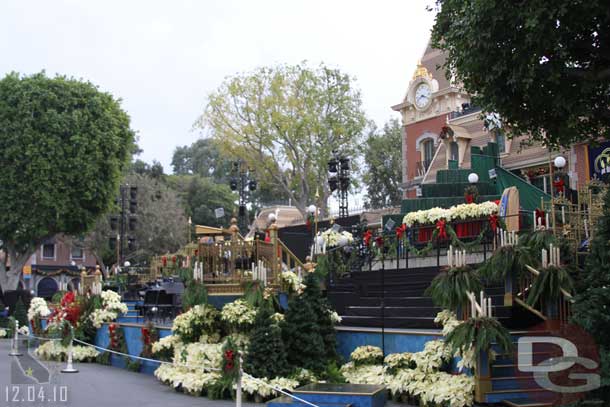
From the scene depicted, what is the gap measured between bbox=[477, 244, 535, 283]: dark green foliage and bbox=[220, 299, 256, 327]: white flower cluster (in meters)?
4.40

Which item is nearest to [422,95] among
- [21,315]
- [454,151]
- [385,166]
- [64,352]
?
[454,151]

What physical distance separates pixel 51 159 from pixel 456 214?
21.6 meters

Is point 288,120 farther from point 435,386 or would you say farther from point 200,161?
point 200,161

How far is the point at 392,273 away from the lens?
1734cm

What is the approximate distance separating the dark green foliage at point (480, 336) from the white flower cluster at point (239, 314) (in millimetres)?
4603

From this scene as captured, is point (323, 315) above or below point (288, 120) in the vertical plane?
below

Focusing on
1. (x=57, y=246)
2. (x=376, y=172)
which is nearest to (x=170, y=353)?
(x=376, y=172)

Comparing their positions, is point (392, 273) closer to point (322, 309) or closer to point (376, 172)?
point (322, 309)

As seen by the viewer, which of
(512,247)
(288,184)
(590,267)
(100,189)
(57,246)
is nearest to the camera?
(590,267)

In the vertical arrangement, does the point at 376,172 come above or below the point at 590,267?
above

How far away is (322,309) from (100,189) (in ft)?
79.6

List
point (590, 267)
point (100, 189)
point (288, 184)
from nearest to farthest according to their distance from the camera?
point (590, 267), point (100, 189), point (288, 184)

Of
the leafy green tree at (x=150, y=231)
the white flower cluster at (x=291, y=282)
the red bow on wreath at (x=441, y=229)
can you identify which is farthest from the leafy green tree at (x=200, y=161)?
the white flower cluster at (x=291, y=282)

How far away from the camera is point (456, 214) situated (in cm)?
1927
